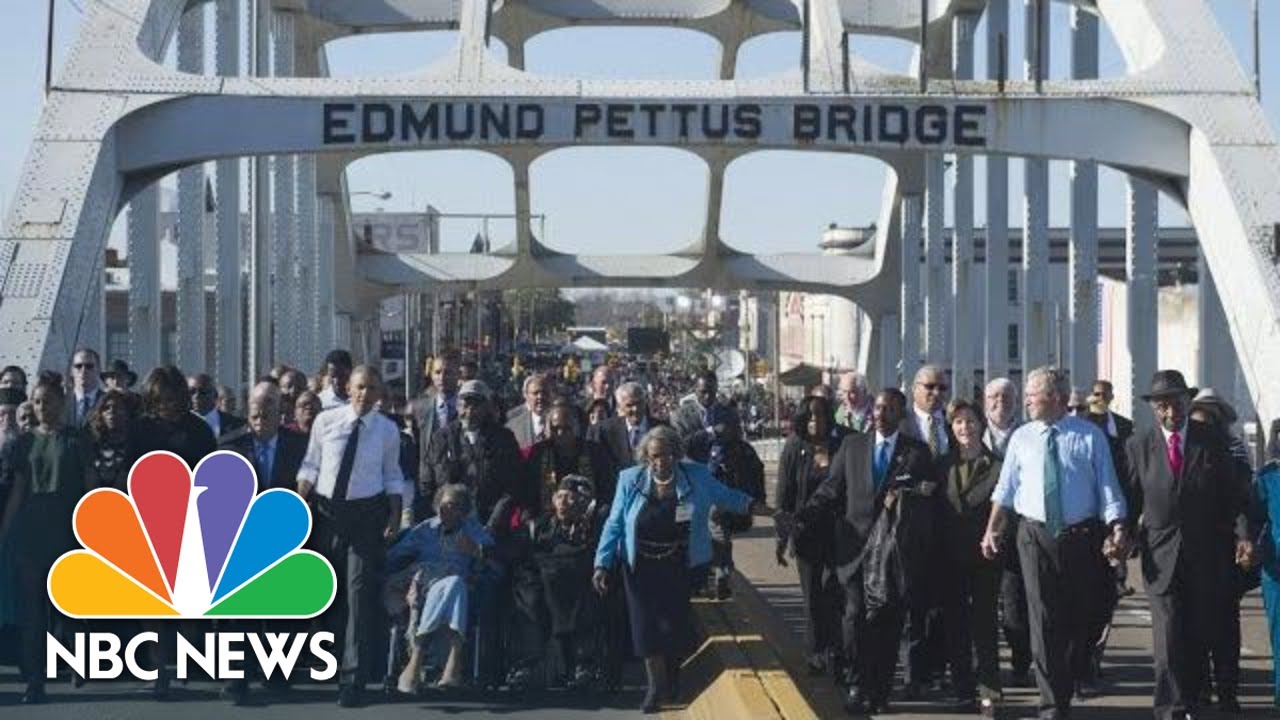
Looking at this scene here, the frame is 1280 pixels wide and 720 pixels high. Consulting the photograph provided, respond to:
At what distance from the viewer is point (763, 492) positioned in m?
16.5

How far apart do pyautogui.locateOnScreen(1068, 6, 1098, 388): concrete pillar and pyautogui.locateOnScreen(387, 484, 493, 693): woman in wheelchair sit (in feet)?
52.3

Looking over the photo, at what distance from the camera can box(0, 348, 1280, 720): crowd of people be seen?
11.8m

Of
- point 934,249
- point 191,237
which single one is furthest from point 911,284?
point 191,237

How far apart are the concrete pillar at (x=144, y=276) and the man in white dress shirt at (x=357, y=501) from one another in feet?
46.8

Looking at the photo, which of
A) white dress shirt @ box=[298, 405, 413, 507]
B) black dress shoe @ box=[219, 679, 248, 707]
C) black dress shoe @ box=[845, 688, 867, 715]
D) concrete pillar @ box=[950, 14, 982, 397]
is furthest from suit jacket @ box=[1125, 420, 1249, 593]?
concrete pillar @ box=[950, 14, 982, 397]

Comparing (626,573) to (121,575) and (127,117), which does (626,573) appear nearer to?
(121,575)

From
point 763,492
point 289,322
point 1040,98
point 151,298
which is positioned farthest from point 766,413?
point 763,492

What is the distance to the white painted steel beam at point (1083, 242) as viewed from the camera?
91.1 ft

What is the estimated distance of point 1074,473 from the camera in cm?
1160

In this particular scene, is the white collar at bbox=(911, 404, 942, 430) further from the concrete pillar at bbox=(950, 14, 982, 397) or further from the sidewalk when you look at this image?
the concrete pillar at bbox=(950, 14, 982, 397)

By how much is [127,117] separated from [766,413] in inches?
1897

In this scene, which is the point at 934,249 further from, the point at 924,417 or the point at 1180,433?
the point at 1180,433

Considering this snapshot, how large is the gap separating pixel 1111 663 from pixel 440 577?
162 inches

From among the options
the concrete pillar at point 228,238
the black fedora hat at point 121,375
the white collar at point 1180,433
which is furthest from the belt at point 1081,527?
the concrete pillar at point 228,238
